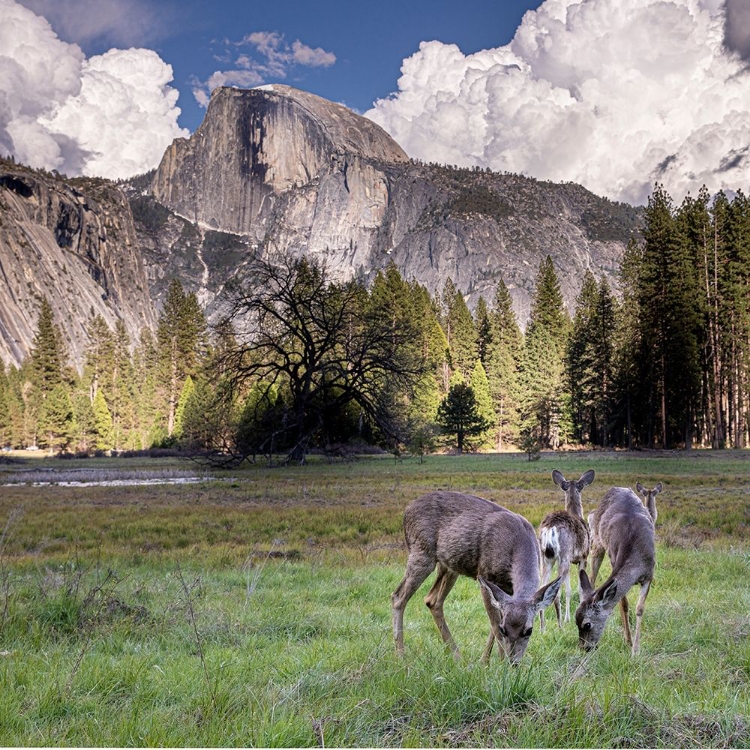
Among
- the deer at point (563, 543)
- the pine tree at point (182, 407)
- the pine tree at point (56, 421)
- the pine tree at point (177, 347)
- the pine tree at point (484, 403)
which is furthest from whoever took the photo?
the pine tree at point (177, 347)

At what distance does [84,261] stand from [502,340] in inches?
4776

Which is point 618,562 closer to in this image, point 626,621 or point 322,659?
point 626,621

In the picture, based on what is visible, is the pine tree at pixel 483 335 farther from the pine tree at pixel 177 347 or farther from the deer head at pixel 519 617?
the deer head at pixel 519 617

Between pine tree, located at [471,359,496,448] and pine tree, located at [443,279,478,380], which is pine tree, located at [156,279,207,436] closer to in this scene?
pine tree, located at [443,279,478,380]

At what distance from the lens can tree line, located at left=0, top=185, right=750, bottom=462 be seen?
38.2 metres

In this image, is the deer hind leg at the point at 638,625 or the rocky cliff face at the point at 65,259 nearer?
the deer hind leg at the point at 638,625

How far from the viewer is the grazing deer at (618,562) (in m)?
4.86

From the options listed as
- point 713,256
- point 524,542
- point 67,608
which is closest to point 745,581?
point 524,542

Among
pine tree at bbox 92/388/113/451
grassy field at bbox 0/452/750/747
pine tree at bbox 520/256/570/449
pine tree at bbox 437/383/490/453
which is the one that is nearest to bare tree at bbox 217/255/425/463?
pine tree at bbox 437/383/490/453

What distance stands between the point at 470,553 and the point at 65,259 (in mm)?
152535

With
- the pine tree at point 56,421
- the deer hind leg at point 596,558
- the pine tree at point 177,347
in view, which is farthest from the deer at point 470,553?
the pine tree at point 56,421

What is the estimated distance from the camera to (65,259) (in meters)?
137

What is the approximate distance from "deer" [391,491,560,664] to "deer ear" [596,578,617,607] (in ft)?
1.93

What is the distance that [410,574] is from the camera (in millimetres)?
5469
